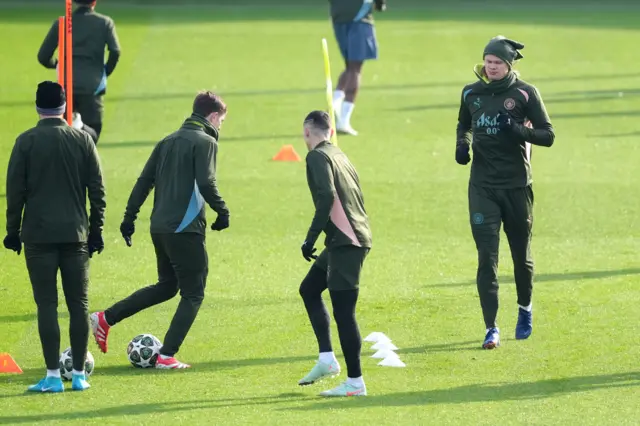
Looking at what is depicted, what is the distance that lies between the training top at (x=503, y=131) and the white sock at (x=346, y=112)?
31.4 ft

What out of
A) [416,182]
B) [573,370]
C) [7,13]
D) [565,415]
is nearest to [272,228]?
[416,182]

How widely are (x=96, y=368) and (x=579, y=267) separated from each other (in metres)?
5.15

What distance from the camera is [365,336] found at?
10914 millimetres

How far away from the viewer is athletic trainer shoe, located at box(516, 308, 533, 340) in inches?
427

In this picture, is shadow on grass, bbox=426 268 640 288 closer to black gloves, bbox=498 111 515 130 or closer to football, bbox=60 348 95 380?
black gloves, bbox=498 111 515 130

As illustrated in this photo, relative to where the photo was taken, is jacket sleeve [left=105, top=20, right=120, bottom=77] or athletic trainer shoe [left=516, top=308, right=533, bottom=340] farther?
jacket sleeve [left=105, top=20, right=120, bottom=77]

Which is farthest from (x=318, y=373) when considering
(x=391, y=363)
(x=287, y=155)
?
(x=287, y=155)

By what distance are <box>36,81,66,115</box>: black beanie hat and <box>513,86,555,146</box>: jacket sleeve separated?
11.0 feet

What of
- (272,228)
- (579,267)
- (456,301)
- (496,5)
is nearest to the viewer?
(456,301)

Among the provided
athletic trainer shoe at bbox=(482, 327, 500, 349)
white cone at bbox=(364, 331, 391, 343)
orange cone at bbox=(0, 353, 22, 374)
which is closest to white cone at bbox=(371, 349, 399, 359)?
white cone at bbox=(364, 331, 391, 343)

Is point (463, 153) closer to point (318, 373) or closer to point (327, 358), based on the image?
point (327, 358)

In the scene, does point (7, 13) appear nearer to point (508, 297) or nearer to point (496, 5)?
point (496, 5)

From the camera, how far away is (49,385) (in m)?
9.30

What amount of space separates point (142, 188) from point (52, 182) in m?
0.85
